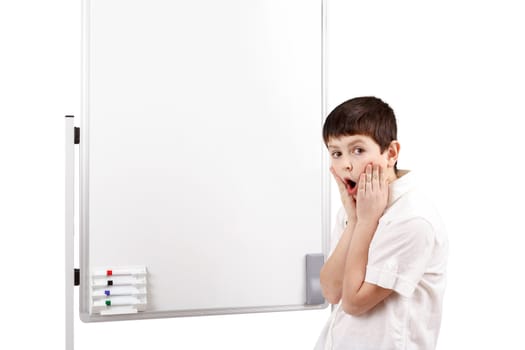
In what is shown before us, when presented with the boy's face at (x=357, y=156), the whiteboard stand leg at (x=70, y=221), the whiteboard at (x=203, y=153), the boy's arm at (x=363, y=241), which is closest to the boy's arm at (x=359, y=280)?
the boy's arm at (x=363, y=241)

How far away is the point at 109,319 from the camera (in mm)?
1782

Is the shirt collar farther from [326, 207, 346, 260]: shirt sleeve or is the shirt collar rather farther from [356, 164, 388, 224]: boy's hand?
[326, 207, 346, 260]: shirt sleeve

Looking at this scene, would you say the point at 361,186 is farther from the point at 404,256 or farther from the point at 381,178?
the point at 404,256

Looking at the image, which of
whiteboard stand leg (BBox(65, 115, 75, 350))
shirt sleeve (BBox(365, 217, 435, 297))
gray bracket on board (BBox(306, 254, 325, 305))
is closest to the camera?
shirt sleeve (BBox(365, 217, 435, 297))

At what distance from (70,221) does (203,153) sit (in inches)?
17.5

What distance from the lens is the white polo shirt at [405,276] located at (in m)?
1.23

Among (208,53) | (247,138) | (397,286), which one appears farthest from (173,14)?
(397,286)

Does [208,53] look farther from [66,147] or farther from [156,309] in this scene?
[156,309]

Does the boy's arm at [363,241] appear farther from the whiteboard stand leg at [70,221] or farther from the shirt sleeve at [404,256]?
the whiteboard stand leg at [70,221]

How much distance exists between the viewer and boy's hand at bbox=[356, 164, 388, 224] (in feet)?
4.25

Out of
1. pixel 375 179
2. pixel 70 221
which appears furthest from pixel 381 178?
pixel 70 221

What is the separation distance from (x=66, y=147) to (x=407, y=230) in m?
1.00

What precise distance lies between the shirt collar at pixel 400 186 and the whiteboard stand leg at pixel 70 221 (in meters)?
0.92

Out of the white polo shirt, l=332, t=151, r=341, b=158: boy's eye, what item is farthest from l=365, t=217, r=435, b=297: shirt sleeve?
l=332, t=151, r=341, b=158: boy's eye
